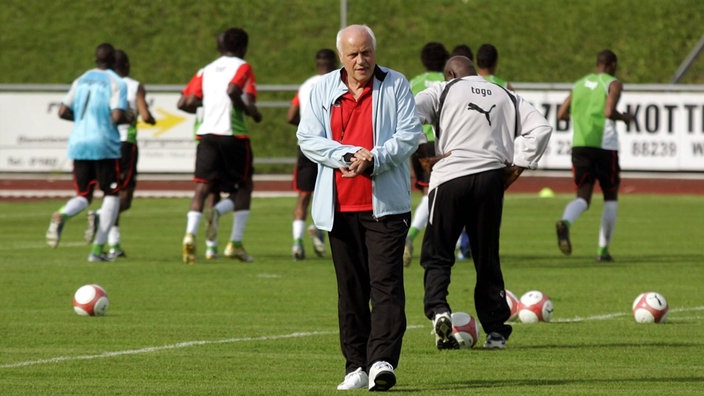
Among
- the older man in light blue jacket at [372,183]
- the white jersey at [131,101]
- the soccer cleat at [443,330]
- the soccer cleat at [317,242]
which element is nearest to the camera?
the older man in light blue jacket at [372,183]

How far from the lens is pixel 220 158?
17.5 meters

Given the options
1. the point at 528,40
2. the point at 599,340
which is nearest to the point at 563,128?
the point at 528,40

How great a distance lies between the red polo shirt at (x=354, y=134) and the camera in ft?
27.8

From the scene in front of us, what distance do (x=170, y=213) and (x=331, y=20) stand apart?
1981 centimetres

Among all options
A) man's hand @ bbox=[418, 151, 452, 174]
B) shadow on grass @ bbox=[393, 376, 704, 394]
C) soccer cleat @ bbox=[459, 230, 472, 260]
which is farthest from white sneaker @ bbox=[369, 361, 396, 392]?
soccer cleat @ bbox=[459, 230, 472, 260]

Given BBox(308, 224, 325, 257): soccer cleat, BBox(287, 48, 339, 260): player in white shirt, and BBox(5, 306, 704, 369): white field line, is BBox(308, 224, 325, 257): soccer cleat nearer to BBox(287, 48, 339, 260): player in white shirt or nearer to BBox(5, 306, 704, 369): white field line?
BBox(287, 48, 339, 260): player in white shirt

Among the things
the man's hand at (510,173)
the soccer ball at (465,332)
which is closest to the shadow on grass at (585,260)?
the man's hand at (510,173)

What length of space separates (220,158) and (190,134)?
589 inches

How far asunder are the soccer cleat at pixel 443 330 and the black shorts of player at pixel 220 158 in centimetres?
741

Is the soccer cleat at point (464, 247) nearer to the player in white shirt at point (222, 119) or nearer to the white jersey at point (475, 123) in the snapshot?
the player in white shirt at point (222, 119)

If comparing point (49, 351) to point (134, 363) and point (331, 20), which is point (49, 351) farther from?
point (331, 20)

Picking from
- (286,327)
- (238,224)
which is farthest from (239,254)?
(286,327)

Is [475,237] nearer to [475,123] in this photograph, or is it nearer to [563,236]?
[475,123]

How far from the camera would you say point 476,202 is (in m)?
10.7
